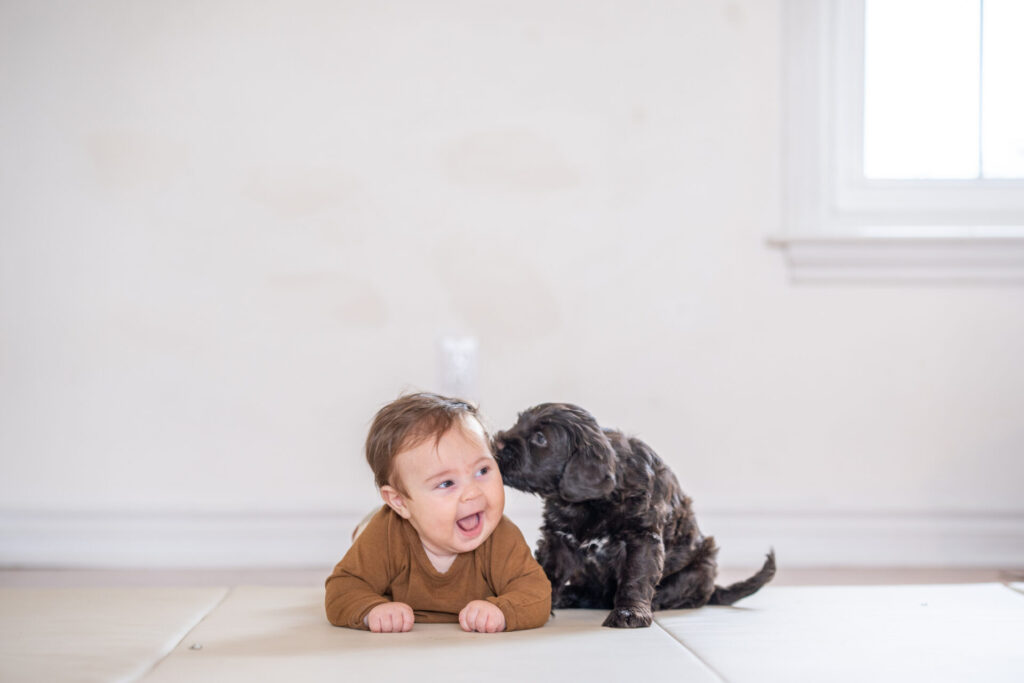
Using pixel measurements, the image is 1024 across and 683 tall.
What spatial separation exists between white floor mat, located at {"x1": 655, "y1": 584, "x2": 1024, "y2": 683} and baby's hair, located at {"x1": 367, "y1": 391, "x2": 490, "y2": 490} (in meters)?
0.40

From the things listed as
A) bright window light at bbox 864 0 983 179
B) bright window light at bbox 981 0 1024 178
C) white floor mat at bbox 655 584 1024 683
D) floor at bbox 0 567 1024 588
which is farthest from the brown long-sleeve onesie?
bright window light at bbox 981 0 1024 178

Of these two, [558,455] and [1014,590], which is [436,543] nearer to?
[558,455]

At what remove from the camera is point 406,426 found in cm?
124

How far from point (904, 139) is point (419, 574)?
1644 millimetres

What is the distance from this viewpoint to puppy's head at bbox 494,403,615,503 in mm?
1187

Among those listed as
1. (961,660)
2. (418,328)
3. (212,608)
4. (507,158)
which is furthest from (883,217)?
(212,608)

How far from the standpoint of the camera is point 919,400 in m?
2.12

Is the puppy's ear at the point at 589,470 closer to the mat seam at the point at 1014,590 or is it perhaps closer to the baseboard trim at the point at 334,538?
the mat seam at the point at 1014,590

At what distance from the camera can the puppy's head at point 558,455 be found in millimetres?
1187

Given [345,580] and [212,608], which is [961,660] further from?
[212,608]

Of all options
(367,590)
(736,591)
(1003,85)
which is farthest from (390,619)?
(1003,85)

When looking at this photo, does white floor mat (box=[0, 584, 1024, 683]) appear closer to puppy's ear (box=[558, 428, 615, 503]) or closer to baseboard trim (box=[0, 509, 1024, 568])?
puppy's ear (box=[558, 428, 615, 503])

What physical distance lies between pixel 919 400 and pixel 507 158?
110 cm

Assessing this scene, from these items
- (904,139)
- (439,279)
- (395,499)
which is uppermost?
(904,139)
